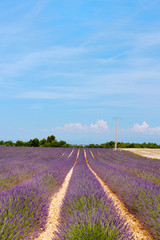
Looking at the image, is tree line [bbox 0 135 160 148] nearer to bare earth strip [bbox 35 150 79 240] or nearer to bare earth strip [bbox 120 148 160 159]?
bare earth strip [bbox 120 148 160 159]

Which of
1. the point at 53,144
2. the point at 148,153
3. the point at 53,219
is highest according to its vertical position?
the point at 53,144

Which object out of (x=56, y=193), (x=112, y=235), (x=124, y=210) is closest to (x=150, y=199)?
(x=124, y=210)

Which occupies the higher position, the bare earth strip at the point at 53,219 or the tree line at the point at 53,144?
the tree line at the point at 53,144

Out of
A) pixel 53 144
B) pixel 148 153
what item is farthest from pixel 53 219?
pixel 53 144

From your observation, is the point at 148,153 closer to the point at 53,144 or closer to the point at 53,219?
the point at 53,144

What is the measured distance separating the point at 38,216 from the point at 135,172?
5.83 metres

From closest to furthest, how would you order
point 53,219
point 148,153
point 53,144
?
point 53,219 → point 148,153 → point 53,144

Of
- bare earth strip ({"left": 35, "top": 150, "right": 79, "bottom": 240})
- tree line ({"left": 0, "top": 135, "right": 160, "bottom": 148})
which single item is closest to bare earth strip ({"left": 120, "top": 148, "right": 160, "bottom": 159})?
tree line ({"left": 0, "top": 135, "right": 160, "bottom": 148})

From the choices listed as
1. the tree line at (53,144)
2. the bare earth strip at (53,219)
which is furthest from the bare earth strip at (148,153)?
the bare earth strip at (53,219)

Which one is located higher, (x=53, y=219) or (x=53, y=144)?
(x=53, y=144)

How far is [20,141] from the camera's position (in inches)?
2142

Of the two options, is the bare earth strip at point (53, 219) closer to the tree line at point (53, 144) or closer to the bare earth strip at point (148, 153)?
the bare earth strip at point (148, 153)

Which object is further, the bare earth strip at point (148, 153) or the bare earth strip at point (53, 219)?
the bare earth strip at point (148, 153)

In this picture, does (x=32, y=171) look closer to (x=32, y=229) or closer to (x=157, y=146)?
(x=32, y=229)
